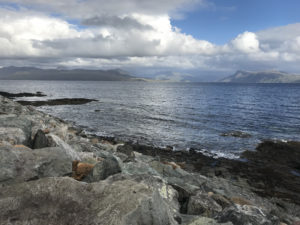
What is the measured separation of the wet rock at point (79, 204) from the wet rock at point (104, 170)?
238 centimetres

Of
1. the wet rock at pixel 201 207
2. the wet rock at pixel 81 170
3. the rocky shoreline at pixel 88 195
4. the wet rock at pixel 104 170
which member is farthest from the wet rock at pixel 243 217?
the wet rock at pixel 81 170

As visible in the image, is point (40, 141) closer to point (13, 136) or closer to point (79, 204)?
point (13, 136)

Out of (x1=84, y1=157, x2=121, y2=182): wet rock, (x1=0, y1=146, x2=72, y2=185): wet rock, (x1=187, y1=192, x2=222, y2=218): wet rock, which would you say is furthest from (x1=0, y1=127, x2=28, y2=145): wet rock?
(x1=187, y1=192, x2=222, y2=218): wet rock

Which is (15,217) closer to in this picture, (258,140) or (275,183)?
(275,183)

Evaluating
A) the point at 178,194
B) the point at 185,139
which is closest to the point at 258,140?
the point at 185,139

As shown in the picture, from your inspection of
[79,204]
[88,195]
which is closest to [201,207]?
[88,195]

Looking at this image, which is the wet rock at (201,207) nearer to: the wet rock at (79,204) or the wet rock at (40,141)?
the wet rock at (79,204)

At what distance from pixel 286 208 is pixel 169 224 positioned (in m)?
13.7

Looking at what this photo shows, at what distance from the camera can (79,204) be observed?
5.02 m

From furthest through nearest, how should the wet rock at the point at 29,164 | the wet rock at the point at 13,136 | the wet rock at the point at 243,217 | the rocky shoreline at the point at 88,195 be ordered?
the wet rock at the point at 13,136, the wet rock at the point at 29,164, the wet rock at the point at 243,217, the rocky shoreline at the point at 88,195

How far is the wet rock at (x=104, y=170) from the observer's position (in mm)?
8136

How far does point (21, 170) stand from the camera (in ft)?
21.8

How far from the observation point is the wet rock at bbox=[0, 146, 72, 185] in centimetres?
644

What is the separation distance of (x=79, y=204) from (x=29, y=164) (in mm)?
2832
